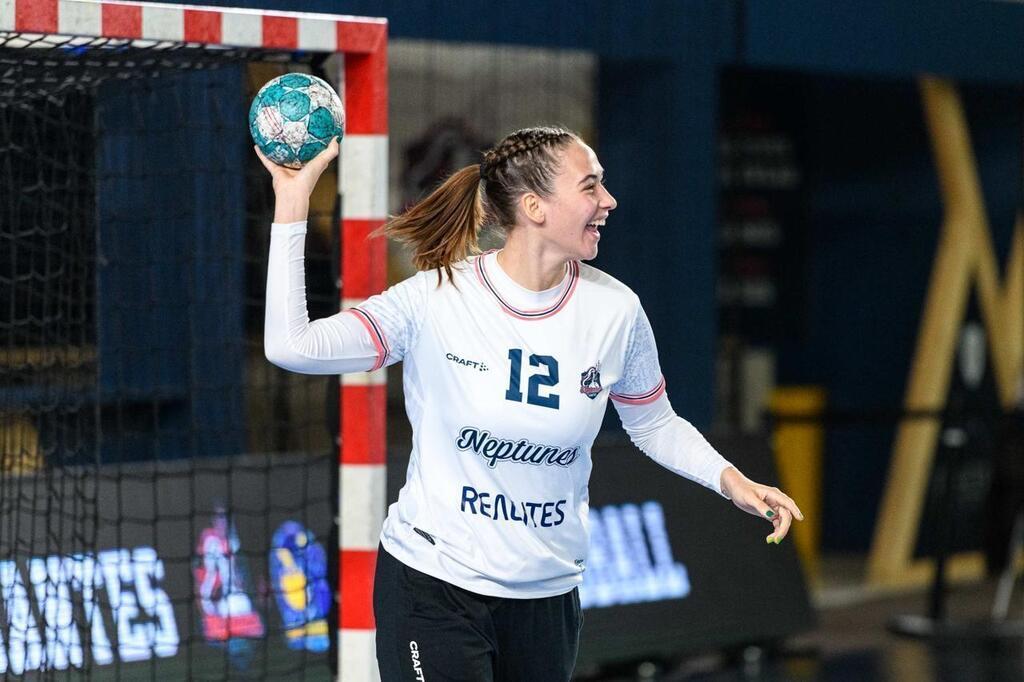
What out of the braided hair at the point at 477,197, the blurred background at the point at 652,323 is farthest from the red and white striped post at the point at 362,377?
the braided hair at the point at 477,197

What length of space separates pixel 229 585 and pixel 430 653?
2724 mm

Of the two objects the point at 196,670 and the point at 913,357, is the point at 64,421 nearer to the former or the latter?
the point at 196,670

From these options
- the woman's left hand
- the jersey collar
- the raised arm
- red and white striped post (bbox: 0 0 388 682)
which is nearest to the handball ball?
the raised arm

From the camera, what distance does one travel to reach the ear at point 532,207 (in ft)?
11.6

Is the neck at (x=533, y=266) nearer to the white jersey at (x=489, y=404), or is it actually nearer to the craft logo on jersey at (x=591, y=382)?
the white jersey at (x=489, y=404)

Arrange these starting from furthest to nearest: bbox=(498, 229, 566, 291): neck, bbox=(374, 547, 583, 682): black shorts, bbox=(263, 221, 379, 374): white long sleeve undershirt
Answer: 1. bbox=(498, 229, 566, 291): neck
2. bbox=(374, 547, 583, 682): black shorts
3. bbox=(263, 221, 379, 374): white long sleeve undershirt

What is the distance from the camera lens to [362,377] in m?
4.71

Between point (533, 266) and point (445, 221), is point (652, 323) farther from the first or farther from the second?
point (533, 266)

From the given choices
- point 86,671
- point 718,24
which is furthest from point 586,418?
point 718,24

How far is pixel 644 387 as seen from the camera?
148 inches

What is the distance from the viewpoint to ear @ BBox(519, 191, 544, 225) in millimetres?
3547

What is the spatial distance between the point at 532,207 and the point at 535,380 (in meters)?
0.37

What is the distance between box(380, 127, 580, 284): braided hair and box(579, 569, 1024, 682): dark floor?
3997mm

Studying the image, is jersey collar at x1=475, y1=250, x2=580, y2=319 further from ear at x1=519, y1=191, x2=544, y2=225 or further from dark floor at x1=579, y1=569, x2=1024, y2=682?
dark floor at x1=579, y1=569, x2=1024, y2=682
